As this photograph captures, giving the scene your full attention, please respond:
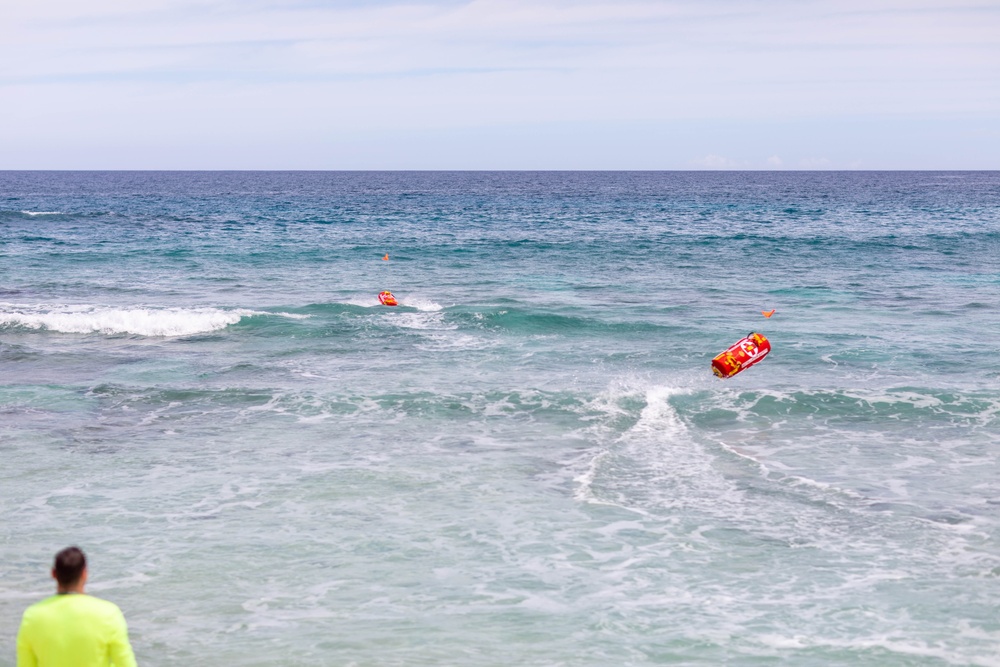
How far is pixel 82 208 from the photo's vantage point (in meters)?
73.4

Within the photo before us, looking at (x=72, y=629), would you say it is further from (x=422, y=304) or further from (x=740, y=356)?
(x=422, y=304)

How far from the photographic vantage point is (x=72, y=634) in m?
5.65

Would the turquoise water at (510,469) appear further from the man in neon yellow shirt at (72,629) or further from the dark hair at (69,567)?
the dark hair at (69,567)

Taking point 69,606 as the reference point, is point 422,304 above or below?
below

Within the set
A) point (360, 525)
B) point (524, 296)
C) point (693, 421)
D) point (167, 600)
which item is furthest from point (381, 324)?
point (167, 600)

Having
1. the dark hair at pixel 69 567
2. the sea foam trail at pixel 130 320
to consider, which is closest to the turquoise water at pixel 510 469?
the sea foam trail at pixel 130 320

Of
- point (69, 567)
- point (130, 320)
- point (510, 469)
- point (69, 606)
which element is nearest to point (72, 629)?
point (69, 606)

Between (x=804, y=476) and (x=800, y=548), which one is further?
(x=804, y=476)

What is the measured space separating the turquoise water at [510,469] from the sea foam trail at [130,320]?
0.11 meters

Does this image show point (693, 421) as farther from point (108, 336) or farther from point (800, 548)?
point (108, 336)

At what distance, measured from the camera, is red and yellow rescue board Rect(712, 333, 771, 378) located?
19.4 metres

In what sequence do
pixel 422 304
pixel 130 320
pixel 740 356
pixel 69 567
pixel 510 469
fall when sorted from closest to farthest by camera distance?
pixel 69 567, pixel 510 469, pixel 740 356, pixel 130 320, pixel 422 304

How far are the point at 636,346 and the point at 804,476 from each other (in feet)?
30.9

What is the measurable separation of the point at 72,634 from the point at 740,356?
52.1 ft
